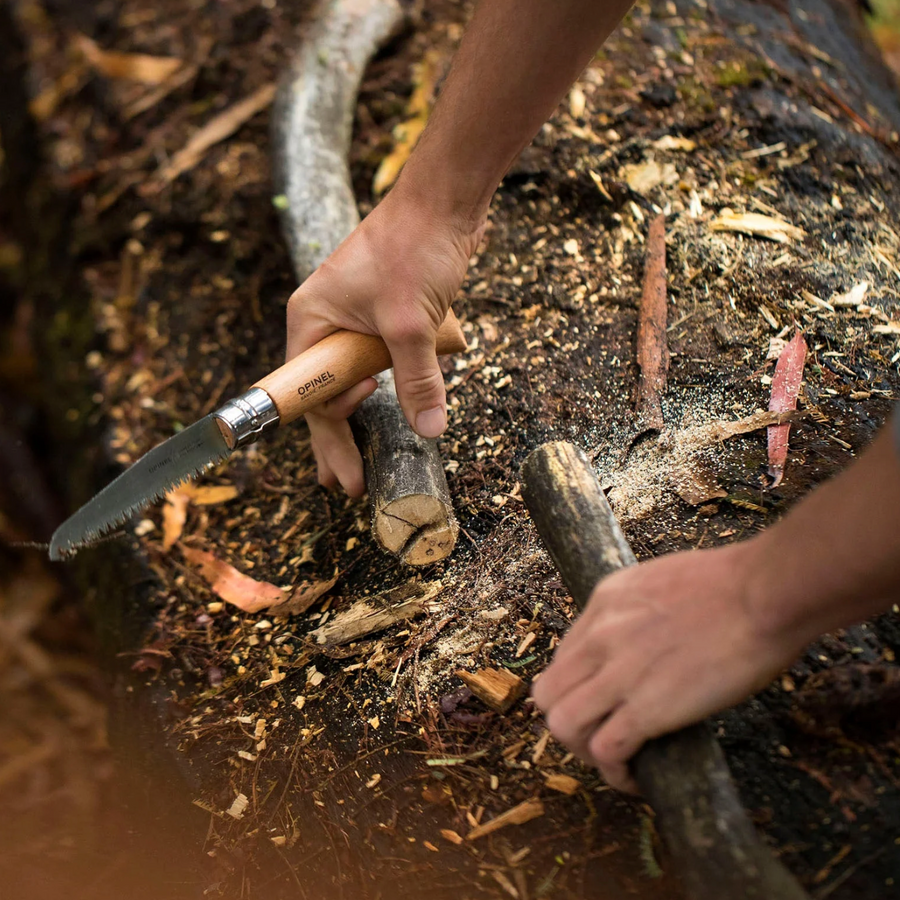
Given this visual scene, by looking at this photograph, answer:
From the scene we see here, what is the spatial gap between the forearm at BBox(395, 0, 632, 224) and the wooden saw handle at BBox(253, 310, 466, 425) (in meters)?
0.42

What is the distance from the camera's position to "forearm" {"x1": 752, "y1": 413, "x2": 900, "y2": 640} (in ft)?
4.27

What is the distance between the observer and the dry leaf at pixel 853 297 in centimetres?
264

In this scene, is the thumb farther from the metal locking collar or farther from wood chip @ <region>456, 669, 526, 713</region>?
wood chip @ <region>456, 669, 526, 713</region>

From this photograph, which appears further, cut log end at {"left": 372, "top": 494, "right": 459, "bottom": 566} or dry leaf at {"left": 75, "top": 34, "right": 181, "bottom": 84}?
dry leaf at {"left": 75, "top": 34, "right": 181, "bottom": 84}

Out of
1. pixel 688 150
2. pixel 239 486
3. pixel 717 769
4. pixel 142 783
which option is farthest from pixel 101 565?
pixel 688 150

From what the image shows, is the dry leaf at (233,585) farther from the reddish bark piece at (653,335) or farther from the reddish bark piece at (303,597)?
the reddish bark piece at (653,335)

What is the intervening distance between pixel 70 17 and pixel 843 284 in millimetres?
4688

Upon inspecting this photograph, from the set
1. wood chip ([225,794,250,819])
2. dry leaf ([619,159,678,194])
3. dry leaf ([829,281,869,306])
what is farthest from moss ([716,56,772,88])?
wood chip ([225,794,250,819])

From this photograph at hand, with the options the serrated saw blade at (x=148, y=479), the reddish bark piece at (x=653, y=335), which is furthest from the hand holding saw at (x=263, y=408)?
the reddish bark piece at (x=653, y=335)

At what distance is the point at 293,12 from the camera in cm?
446

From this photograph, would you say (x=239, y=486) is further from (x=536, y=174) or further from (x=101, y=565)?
(x=536, y=174)

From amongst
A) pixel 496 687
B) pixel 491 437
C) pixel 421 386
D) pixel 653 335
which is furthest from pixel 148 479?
pixel 653 335

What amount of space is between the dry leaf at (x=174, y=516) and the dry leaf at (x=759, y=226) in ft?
7.51

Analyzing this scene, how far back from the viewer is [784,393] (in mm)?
2436
